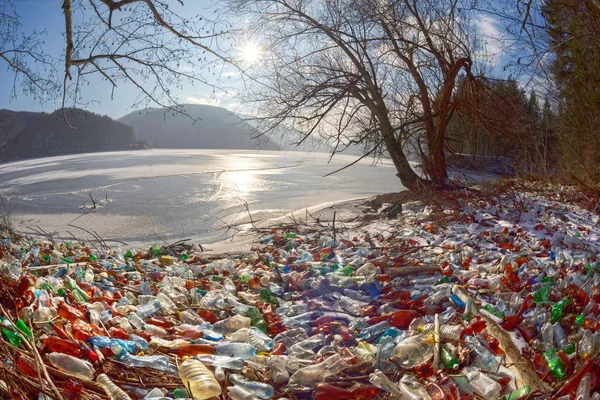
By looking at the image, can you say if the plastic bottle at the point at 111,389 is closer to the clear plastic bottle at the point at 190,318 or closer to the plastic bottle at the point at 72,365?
the plastic bottle at the point at 72,365

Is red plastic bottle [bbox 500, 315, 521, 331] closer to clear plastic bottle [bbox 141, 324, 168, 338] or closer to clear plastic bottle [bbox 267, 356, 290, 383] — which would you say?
clear plastic bottle [bbox 267, 356, 290, 383]

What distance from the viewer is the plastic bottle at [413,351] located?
1740mm

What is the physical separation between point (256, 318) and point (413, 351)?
94cm

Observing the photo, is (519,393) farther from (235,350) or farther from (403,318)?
(235,350)

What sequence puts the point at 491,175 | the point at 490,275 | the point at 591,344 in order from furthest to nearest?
the point at 491,175 → the point at 490,275 → the point at 591,344

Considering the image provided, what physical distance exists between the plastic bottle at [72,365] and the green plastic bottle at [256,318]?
101 centimetres

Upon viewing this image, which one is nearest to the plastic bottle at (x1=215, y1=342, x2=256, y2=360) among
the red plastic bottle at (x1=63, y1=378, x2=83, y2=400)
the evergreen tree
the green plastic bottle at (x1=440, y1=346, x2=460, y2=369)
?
the red plastic bottle at (x1=63, y1=378, x2=83, y2=400)

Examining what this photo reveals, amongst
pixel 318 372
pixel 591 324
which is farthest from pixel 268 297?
pixel 591 324

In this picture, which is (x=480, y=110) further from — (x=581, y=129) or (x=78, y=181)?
(x=78, y=181)

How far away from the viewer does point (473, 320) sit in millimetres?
2141

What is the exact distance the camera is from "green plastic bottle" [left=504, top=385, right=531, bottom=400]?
4.68ft

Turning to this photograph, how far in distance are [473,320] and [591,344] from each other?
1.81 ft

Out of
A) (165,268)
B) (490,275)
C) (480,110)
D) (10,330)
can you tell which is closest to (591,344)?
(490,275)

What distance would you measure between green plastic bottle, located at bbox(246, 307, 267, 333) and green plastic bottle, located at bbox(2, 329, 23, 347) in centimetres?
116
